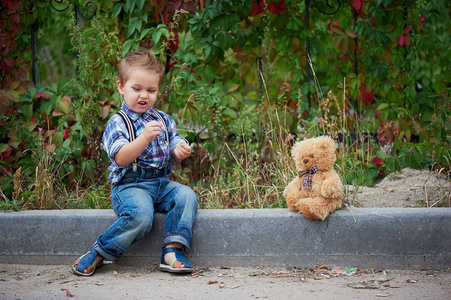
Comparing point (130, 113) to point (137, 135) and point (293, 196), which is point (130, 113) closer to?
point (137, 135)

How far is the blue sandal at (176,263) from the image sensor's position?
2889mm

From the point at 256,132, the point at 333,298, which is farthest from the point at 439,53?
the point at 333,298

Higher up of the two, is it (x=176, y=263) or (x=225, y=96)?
(x=225, y=96)

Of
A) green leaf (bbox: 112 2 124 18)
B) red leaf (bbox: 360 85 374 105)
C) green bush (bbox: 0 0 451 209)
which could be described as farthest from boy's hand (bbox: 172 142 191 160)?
red leaf (bbox: 360 85 374 105)

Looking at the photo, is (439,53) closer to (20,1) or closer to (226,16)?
(226,16)

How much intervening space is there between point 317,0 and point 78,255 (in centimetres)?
289

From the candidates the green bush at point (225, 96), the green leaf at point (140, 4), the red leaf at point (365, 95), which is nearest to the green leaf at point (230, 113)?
the green bush at point (225, 96)

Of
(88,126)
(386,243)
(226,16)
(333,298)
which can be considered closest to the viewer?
(333,298)

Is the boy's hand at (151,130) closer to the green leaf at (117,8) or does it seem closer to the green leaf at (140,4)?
the green leaf at (140,4)

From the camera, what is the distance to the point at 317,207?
294 centimetres

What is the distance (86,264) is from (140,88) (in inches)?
42.8

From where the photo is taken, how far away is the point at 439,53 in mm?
4457

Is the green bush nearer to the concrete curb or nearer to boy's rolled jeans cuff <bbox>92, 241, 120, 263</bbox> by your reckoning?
the concrete curb

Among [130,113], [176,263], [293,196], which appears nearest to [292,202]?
[293,196]
